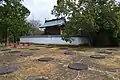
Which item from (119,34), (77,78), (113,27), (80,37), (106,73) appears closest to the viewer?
(77,78)

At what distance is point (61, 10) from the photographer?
12.3m

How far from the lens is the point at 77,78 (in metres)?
4.02

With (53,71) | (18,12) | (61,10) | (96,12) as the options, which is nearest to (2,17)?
(18,12)

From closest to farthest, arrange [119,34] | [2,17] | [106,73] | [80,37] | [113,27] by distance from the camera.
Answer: [106,73]
[2,17]
[113,27]
[119,34]
[80,37]

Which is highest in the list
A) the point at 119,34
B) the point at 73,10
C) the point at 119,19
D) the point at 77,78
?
the point at 73,10

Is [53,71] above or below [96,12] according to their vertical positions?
below

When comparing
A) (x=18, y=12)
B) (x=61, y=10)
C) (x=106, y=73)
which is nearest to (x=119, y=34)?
(x=61, y=10)

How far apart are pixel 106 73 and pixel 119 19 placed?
8.64 m

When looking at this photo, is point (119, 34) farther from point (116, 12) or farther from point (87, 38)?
point (87, 38)

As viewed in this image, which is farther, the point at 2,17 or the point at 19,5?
the point at 19,5

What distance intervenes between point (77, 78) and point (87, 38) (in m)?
12.1

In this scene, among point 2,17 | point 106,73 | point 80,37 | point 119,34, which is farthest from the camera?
point 80,37

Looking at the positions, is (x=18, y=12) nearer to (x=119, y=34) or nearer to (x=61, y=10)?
(x=61, y=10)

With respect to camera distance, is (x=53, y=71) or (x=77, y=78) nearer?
(x=77, y=78)
